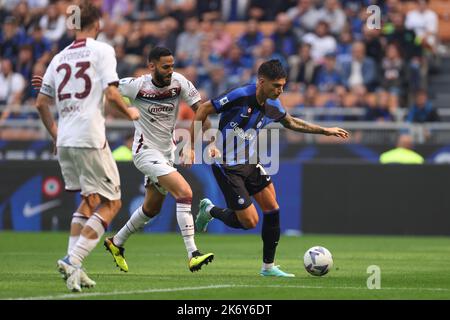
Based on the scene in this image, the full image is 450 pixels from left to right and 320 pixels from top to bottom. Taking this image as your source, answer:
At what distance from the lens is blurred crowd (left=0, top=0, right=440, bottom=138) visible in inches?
899

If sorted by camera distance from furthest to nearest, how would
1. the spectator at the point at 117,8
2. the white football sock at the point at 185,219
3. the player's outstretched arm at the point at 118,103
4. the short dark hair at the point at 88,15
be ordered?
the spectator at the point at 117,8
the white football sock at the point at 185,219
the short dark hair at the point at 88,15
the player's outstretched arm at the point at 118,103

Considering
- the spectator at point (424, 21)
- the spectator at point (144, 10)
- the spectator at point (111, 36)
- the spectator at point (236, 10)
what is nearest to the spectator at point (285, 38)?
the spectator at point (236, 10)

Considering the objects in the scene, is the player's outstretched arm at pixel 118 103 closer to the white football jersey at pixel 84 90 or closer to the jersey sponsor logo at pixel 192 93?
the white football jersey at pixel 84 90

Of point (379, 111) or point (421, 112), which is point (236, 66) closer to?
point (379, 111)

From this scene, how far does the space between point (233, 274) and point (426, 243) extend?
22.5ft

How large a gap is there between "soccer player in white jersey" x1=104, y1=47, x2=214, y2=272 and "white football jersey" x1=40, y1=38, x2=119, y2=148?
2224 mm

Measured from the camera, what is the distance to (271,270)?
1187cm

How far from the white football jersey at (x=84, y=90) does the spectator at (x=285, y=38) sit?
14.6 m

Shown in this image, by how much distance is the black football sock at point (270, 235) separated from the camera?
11992 mm

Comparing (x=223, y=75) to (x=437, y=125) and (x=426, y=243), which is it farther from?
(x=426, y=243)

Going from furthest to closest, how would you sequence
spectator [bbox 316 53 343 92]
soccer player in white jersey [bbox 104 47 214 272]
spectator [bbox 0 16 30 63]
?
spectator [bbox 0 16 30 63] → spectator [bbox 316 53 343 92] → soccer player in white jersey [bbox 104 47 214 272]

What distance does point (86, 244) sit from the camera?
980 cm

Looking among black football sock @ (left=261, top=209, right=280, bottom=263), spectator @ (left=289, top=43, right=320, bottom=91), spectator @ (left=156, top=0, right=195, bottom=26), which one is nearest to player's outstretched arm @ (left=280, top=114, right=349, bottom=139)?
black football sock @ (left=261, top=209, right=280, bottom=263)

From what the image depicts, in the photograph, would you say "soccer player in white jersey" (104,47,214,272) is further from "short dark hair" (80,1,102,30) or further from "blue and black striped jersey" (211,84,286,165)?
"short dark hair" (80,1,102,30)
